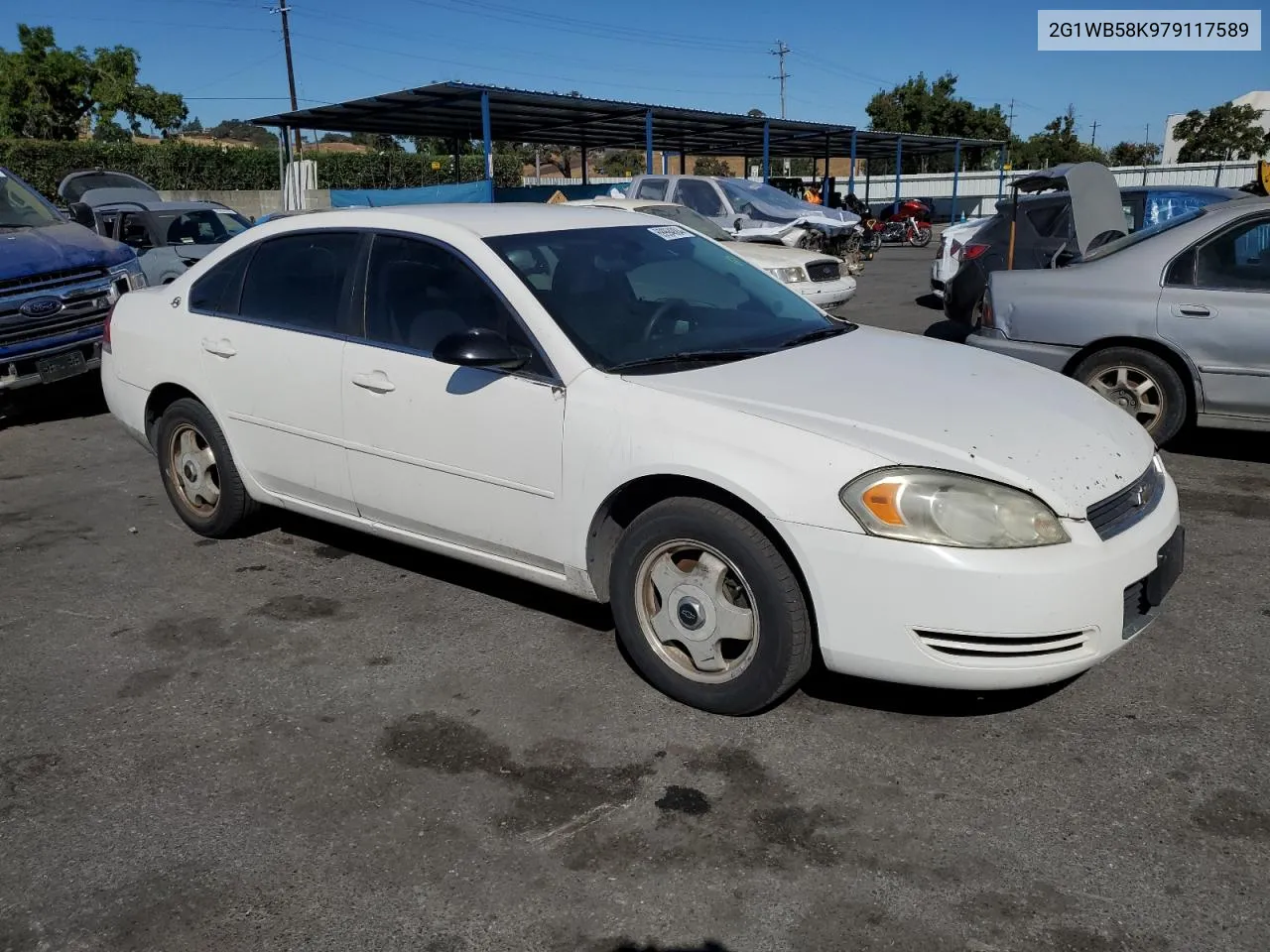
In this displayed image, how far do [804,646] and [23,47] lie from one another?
5556 centimetres

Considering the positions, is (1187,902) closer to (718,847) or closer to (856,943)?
(856,943)

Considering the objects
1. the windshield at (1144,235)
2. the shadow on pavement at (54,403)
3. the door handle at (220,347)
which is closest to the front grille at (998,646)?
the door handle at (220,347)

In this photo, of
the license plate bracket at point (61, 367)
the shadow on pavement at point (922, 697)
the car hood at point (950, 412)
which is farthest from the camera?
the license plate bracket at point (61, 367)

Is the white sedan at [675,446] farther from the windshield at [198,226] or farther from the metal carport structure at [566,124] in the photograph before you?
the metal carport structure at [566,124]

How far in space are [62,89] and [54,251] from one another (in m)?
48.7

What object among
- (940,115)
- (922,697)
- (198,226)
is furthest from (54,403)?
(940,115)

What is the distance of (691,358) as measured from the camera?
12.1 feet

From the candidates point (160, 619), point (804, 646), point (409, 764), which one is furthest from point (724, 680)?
point (160, 619)

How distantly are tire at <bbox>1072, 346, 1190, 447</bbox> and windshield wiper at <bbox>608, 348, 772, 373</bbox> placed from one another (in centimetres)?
319

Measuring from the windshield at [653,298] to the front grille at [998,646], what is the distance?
127 centimetres

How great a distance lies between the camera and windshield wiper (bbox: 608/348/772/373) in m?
3.58

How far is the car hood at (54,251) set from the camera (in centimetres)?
780

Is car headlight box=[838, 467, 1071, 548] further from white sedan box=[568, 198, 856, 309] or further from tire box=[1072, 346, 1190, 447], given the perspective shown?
white sedan box=[568, 198, 856, 309]

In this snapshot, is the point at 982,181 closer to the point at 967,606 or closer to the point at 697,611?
the point at 697,611
